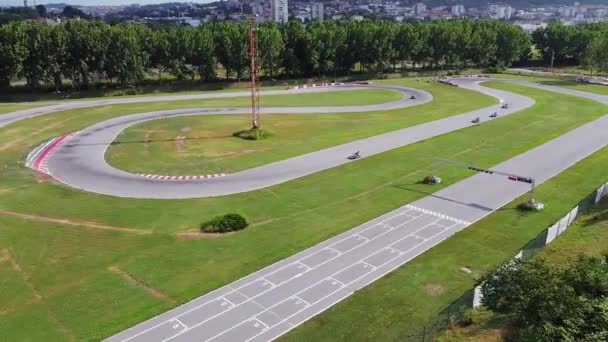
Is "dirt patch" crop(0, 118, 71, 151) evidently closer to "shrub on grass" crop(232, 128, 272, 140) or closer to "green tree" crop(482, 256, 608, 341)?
"shrub on grass" crop(232, 128, 272, 140)

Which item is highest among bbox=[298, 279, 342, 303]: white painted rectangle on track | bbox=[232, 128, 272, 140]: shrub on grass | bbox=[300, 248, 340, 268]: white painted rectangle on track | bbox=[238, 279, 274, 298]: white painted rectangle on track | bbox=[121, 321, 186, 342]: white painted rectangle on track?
bbox=[232, 128, 272, 140]: shrub on grass

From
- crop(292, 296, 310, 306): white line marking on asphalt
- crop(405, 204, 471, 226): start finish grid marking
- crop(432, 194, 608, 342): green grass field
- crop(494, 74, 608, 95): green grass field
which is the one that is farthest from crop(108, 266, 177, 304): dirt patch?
crop(494, 74, 608, 95): green grass field

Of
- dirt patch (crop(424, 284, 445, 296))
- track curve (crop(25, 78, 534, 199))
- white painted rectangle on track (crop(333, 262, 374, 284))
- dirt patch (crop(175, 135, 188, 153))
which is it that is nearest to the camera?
dirt patch (crop(424, 284, 445, 296))

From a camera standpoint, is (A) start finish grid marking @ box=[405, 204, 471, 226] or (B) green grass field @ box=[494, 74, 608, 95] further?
(B) green grass field @ box=[494, 74, 608, 95]

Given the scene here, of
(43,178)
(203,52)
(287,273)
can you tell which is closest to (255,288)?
(287,273)

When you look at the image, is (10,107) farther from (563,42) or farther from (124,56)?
(563,42)

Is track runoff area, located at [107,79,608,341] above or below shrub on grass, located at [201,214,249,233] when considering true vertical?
below

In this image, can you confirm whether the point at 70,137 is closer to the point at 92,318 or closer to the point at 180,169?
the point at 180,169
